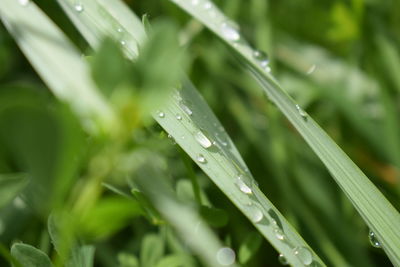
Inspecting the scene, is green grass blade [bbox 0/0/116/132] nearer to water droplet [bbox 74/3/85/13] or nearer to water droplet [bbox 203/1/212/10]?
water droplet [bbox 74/3/85/13]

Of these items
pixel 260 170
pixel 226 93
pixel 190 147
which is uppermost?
pixel 190 147

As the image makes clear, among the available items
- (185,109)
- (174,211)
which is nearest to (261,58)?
(185,109)

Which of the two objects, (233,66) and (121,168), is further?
(233,66)

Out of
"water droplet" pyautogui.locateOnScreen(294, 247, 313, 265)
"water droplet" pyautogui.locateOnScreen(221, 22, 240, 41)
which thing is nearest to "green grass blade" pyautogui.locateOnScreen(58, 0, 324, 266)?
"water droplet" pyautogui.locateOnScreen(294, 247, 313, 265)

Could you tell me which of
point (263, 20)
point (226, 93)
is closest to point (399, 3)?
point (263, 20)

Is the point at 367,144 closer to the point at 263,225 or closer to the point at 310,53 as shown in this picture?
the point at 310,53

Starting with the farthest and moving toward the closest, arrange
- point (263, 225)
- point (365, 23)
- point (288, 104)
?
point (365, 23) → point (288, 104) → point (263, 225)

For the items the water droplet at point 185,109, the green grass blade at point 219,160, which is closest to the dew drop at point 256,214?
the green grass blade at point 219,160

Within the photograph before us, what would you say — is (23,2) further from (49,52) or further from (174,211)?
(174,211)

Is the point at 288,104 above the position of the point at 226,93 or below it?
above
